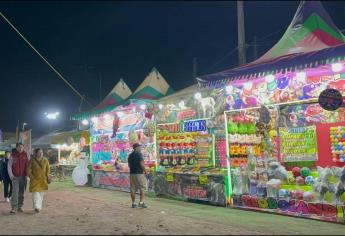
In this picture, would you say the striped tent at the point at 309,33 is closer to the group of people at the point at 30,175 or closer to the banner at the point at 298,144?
the banner at the point at 298,144

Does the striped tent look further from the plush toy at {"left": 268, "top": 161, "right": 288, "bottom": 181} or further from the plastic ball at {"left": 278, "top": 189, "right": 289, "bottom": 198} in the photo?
the plastic ball at {"left": 278, "top": 189, "right": 289, "bottom": 198}

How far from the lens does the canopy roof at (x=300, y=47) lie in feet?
27.7

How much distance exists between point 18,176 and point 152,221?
13.9 ft

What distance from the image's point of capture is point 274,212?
9672mm

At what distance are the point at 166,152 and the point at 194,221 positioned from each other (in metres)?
5.26

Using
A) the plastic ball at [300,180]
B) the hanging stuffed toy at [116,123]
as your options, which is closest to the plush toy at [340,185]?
the plastic ball at [300,180]

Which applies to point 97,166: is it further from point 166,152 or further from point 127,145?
point 166,152

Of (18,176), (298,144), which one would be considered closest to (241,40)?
(298,144)

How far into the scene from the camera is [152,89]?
15922mm

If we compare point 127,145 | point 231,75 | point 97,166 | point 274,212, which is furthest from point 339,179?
point 97,166

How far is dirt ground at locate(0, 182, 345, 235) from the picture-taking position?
25.7 feet

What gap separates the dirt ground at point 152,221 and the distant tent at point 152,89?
4.49 metres

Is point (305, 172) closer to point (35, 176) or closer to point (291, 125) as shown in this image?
point (291, 125)

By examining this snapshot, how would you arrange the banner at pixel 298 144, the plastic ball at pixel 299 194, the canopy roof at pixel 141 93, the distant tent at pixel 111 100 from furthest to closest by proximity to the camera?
the distant tent at pixel 111 100, the canopy roof at pixel 141 93, the banner at pixel 298 144, the plastic ball at pixel 299 194
